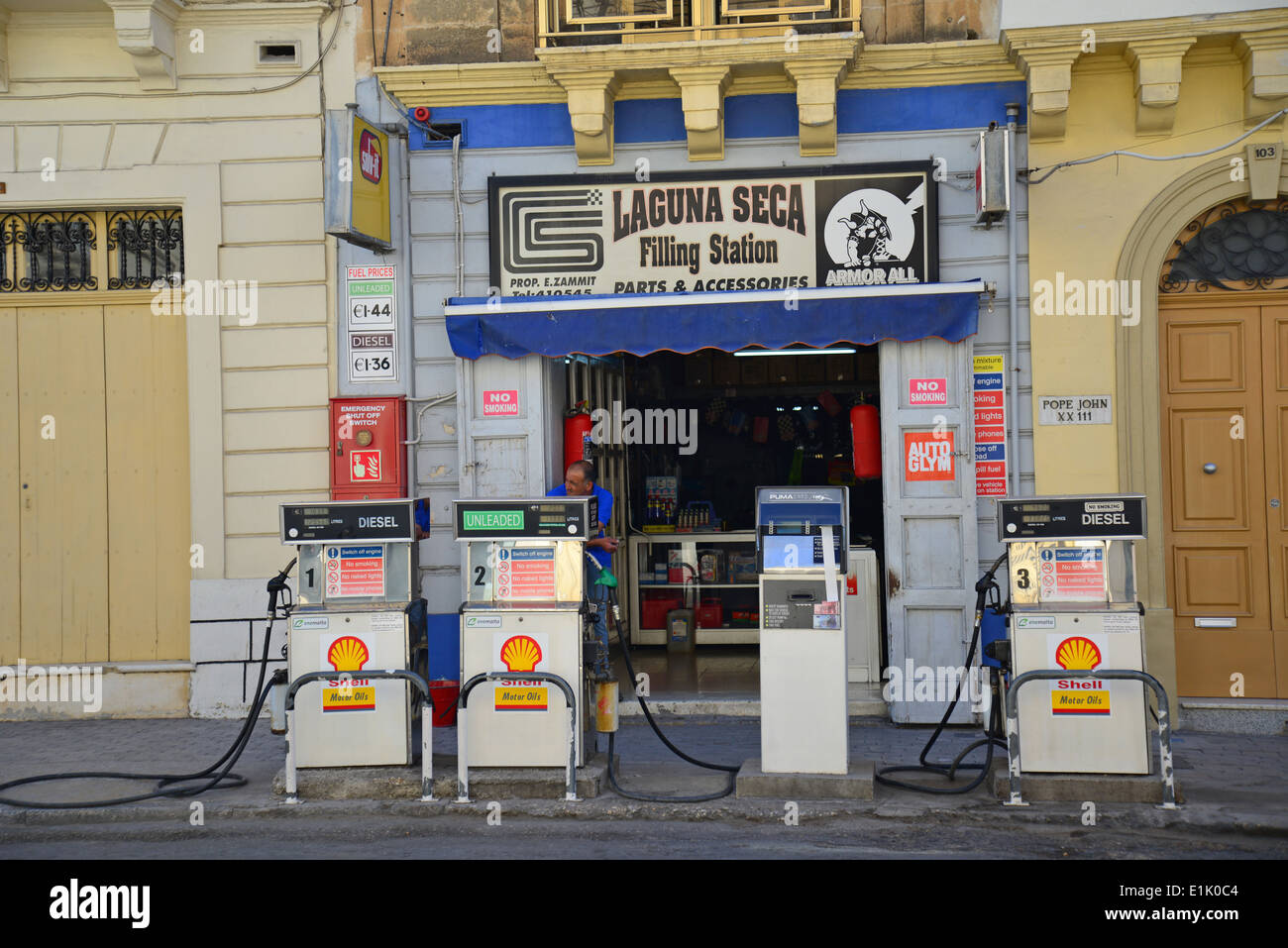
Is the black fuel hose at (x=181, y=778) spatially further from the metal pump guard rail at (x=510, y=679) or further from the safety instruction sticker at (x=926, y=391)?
the safety instruction sticker at (x=926, y=391)

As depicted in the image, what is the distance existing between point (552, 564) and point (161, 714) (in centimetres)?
455

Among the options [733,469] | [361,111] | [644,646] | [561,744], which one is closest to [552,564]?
[561,744]

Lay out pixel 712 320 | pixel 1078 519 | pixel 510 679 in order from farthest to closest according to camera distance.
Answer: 1. pixel 712 320
2. pixel 510 679
3. pixel 1078 519

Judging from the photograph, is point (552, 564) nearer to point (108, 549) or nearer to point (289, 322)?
point (289, 322)

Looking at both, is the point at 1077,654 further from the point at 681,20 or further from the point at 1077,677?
the point at 681,20

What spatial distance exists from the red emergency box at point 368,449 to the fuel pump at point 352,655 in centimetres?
235

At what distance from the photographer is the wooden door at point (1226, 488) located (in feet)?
30.1

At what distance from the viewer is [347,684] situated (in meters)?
7.35

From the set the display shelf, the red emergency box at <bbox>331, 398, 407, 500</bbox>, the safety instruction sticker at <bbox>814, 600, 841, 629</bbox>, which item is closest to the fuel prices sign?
the red emergency box at <bbox>331, 398, 407, 500</bbox>

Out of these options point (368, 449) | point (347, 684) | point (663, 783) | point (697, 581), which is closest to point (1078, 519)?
point (663, 783)

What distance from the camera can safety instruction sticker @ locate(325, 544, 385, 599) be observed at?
7422 mm

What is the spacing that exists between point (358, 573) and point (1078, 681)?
424 centimetres

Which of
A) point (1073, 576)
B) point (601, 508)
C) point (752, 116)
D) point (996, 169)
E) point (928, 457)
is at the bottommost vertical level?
point (1073, 576)

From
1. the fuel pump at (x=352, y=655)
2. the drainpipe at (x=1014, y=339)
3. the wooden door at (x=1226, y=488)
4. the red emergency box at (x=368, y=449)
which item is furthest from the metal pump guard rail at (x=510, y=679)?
the wooden door at (x=1226, y=488)
